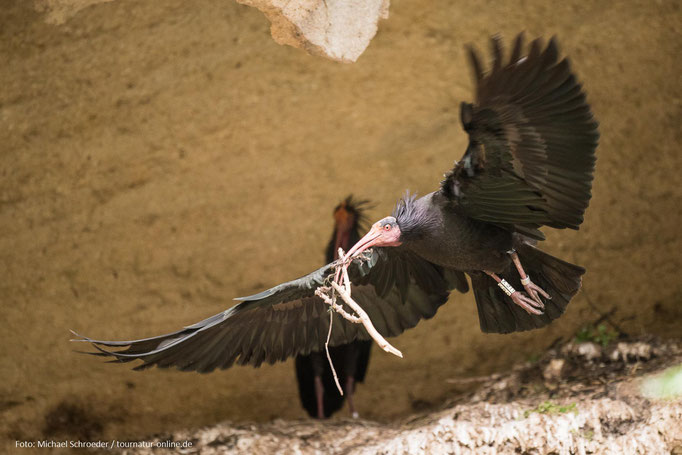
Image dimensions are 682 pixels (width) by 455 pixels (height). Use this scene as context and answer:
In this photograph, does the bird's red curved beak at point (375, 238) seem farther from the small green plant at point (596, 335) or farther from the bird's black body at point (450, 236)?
the small green plant at point (596, 335)

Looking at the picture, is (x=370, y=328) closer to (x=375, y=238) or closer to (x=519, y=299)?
(x=375, y=238)

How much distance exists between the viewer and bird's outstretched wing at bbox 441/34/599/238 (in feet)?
6.88

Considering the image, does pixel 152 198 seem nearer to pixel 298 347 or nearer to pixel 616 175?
pixel 298 347

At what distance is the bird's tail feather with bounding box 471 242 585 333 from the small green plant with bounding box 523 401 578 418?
60 cm

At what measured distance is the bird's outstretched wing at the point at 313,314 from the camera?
2861 millimetres

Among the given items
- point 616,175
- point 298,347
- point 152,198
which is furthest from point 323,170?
point 616,175

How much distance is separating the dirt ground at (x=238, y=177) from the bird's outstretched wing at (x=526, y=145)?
174cm

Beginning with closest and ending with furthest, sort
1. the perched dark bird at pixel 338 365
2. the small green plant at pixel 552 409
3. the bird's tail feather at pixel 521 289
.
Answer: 1. the bird's tail feather at pixel 521 289
2. the small green plant at pixel 552 409
3. the perched dark bird at pixel 338 365

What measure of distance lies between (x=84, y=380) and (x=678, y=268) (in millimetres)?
3499

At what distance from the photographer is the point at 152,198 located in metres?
4.12

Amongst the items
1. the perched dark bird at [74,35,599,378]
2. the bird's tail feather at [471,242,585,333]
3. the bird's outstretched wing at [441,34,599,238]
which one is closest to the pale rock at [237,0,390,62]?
the perched dark bird at [74,35,599,378]

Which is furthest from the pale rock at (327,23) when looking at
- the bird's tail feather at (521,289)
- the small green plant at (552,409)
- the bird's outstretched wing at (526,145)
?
the small green plant at (552,409)

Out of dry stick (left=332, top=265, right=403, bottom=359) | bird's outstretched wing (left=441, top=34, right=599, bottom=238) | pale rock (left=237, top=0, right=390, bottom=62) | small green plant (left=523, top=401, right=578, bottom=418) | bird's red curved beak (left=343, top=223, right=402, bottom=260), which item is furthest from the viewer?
small green plant (left=523, top=401, right=578, bottom=418)

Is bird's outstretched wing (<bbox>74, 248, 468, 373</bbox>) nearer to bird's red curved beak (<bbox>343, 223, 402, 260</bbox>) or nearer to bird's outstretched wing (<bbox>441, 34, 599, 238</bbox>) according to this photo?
bird's red curved beak (<bbox>343, 223, 402, 260</bbox>)
